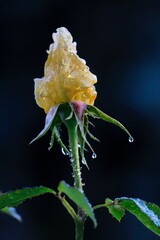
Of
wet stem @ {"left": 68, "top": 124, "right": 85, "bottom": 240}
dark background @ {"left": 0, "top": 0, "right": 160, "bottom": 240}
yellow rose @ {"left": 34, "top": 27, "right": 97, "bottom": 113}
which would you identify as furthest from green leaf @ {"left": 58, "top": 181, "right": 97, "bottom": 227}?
dark background @ {"left": 0, "top": 0, "right": 160, "bottom": 240}

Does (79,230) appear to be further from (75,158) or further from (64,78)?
(64,78)

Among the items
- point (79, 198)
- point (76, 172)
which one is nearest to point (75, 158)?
point (76, 172)

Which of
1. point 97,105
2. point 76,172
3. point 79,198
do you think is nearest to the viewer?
point 79,198

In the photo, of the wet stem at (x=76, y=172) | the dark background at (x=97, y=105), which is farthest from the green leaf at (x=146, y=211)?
the dark background at (x=97, y=105)

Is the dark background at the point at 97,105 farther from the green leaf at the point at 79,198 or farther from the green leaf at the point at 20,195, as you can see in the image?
the green leaf at the point at 79,198

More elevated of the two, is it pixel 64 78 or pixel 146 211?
pixel 64 78

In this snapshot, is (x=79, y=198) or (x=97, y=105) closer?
(x=79, y=198)

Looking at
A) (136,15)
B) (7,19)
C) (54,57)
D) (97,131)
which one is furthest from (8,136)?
(54,57)
